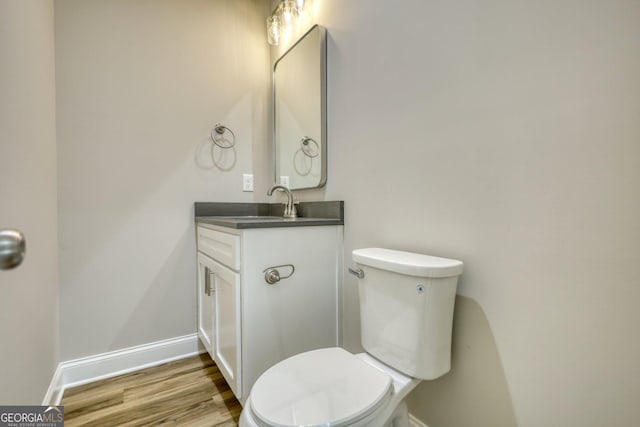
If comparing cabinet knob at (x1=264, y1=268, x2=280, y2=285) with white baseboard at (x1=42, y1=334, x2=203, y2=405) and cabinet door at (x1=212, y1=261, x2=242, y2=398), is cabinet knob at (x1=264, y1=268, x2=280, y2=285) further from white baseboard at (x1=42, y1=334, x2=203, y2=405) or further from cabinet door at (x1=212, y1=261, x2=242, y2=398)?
white baseboard at (x1=42, y1=334, x2=203, y2=405)

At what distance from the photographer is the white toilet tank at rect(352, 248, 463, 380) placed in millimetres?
851

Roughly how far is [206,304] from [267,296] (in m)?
0.62

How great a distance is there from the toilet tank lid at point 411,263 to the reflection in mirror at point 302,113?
0.66m

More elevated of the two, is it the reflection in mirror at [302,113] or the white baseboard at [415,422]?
the reflection in mirror at [302,113]

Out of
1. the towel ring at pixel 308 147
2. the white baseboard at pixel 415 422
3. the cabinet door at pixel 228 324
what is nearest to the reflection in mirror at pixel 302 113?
the towel ring at pixel 308 147

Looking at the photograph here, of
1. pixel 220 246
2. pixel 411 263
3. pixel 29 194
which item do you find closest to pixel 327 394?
pixel 411 263

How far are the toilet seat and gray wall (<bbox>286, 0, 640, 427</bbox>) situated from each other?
14.0 inches

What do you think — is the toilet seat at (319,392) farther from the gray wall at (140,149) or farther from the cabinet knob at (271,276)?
the gray wall at (140,149)

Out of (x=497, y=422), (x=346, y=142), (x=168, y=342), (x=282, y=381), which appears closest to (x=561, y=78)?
(x=346, y=142)

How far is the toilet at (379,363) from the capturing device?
28.5 inches

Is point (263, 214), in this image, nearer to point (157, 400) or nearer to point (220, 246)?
point (220, 246)

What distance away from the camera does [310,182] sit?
166 cm

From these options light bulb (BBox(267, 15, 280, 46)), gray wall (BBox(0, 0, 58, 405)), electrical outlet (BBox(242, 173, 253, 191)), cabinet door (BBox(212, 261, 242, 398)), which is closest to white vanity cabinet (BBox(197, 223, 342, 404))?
cabinet door (BBox(212, 261, 242, 398))

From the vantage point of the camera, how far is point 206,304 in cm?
164
